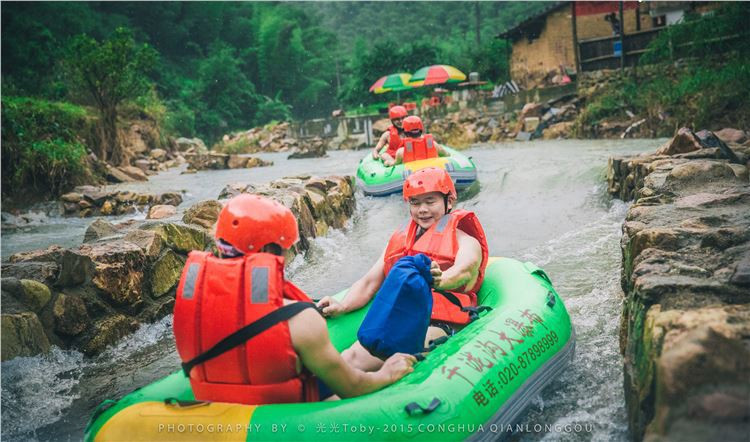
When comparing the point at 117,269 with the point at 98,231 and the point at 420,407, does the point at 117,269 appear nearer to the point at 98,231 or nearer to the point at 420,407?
the point at 98,231

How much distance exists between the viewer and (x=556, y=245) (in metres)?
7.01

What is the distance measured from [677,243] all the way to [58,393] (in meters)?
3.79

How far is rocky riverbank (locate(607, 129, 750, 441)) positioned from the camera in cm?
223

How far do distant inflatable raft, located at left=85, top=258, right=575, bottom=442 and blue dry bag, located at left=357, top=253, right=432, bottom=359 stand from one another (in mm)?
158

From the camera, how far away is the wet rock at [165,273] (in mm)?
5191

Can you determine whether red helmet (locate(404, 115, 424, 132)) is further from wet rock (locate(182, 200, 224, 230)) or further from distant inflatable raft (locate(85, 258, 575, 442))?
distant inflatable raft (locate(85, 258, 575, 442))

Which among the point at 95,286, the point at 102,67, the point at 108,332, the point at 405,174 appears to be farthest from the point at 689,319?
the point at 102,67

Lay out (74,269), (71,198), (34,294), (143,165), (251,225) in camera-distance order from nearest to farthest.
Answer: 1. (251,225)
2. (34,294)
3. (74,269)
4. (71,198)
5. (143,165)

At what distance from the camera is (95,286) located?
461 cm

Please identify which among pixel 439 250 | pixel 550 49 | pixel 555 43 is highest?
pixel 555 43

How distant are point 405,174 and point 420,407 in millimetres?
7286

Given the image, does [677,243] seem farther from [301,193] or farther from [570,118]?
[570,118]

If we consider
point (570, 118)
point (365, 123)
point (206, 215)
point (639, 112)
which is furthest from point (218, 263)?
point (365, 123)

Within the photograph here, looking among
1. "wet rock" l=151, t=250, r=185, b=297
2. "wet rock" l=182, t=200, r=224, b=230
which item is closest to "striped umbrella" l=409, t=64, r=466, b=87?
"wet rock" l=182, t=200, r=224, b=230
